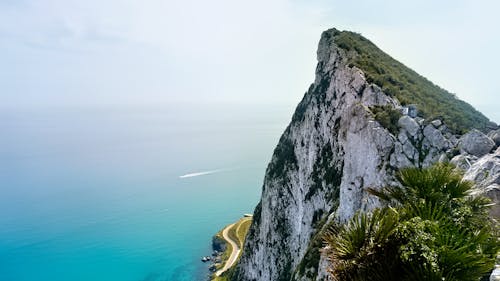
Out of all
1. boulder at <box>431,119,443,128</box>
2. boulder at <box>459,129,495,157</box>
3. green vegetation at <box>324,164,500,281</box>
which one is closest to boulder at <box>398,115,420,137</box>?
boulder at <box>431,119,443,128</box>

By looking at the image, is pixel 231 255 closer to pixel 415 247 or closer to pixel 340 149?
pixel 340 149

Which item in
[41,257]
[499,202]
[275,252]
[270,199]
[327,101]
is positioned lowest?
[41,257]

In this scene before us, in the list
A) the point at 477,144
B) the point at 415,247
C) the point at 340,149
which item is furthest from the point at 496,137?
the point at 415,247

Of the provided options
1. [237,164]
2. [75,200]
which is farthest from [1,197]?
[237,164]

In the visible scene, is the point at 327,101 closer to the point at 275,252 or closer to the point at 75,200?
the point at 275,252

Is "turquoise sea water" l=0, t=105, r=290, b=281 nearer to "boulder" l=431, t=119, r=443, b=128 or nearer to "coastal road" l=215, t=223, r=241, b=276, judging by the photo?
"coastal road" l=215, t=223, r=241, b=276
